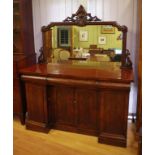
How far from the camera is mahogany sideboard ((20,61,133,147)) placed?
2.29m

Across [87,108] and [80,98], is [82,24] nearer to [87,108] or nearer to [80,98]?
[80,98]

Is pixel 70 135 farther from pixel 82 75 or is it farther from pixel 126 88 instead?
pixel 126 88

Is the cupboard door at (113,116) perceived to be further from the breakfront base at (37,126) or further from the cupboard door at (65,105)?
the breakfront base at (37,126)

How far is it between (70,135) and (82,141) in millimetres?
204

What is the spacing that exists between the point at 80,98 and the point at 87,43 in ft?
2.52

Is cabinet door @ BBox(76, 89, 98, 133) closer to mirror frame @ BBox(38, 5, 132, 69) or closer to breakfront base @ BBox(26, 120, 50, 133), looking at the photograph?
breakfront base @ BBox(26, 120, 50, 133)

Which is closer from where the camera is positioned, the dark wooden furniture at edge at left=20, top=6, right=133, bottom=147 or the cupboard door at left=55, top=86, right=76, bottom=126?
the dark wooden furniture at edge at left=20, top=6, right=133, bottom=147

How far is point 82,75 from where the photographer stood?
2385 millimetres

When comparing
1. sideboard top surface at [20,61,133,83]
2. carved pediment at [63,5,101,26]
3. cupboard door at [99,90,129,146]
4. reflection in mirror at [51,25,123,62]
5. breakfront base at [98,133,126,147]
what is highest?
carved pediment at [63,5,101,26]

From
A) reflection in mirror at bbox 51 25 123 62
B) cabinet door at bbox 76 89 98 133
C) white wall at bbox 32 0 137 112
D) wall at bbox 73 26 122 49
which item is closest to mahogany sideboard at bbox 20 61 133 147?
cabinet door at bbox 76 89 98 133

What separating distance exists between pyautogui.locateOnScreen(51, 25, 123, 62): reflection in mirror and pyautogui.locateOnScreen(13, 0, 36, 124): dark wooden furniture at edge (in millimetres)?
347

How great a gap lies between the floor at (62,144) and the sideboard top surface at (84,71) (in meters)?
0.79
